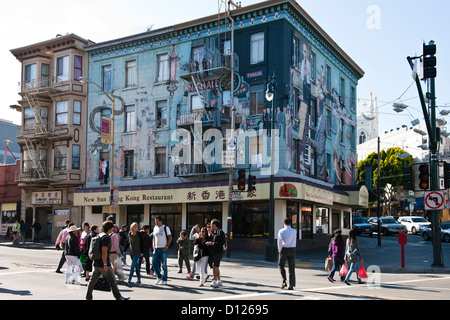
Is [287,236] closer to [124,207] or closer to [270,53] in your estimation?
[270,53]

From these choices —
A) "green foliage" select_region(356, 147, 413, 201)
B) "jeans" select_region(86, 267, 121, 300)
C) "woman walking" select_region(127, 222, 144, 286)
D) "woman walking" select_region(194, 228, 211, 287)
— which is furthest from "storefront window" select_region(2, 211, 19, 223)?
"green foliage" select_region(356, 147, 413, 201)

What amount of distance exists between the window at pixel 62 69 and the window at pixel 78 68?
0.70 meters

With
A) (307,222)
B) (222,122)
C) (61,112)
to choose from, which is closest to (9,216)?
(61,112)

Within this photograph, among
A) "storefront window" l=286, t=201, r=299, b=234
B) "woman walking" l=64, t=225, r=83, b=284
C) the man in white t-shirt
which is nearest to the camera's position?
the man in white t-shirt

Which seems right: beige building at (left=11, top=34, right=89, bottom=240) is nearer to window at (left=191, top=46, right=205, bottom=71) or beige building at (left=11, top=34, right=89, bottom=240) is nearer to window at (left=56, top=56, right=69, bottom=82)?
window at (left=56, top=56, right=69, bottom=82)

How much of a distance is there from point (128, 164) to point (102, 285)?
78.7 feet

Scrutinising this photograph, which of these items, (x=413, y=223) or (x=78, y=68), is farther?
(x=413, y=223)

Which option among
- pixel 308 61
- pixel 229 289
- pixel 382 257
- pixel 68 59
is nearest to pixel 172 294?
pixel 229 289

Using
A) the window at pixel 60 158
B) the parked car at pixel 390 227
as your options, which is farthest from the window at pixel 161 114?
the parked car at pixel 390 227

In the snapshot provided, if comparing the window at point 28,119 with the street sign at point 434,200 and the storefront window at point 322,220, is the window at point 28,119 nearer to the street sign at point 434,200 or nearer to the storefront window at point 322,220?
the storefront window at point 322,220

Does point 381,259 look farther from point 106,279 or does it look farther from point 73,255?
point 106,279

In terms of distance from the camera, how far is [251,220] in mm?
28609

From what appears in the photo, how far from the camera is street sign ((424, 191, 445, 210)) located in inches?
754

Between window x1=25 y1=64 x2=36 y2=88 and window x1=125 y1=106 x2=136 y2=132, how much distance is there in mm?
8597
